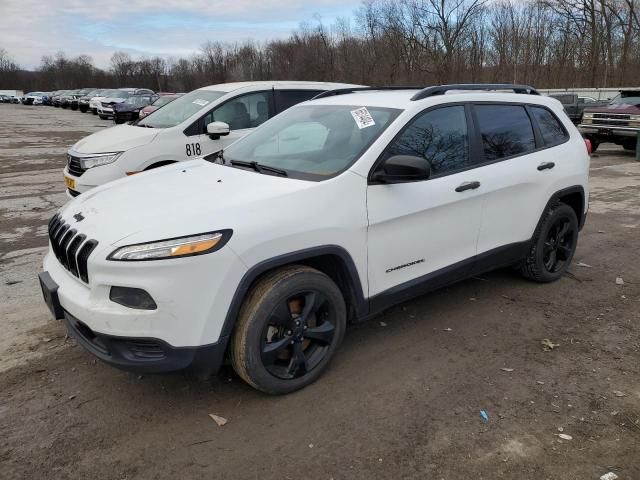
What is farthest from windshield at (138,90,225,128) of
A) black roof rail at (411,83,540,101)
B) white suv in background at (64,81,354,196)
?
black roof rail at (411,83,540,101)

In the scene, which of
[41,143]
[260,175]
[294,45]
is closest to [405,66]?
[294,45]

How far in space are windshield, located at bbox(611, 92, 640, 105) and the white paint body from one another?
13.0 metres

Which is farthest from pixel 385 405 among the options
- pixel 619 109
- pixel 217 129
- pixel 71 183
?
pixel 619 109

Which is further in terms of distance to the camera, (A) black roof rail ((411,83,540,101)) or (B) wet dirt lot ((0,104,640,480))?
(A) black roof rail ((411,83,540,101))

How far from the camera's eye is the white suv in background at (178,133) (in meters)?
6.48

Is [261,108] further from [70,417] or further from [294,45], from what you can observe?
[294,45]

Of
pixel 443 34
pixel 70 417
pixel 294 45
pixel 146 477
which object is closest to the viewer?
pixel 146 477

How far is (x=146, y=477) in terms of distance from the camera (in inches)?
101

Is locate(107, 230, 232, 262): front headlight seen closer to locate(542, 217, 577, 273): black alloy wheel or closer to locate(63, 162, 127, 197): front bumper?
locate(542, 217, 577, 273): black alloy wheel

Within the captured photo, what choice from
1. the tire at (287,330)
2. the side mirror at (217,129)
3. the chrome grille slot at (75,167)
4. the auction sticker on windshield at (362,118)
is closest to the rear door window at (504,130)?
the auction sticker on windshield at (362,118)

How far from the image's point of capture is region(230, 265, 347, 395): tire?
2.92 m

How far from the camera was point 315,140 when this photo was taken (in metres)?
3.85

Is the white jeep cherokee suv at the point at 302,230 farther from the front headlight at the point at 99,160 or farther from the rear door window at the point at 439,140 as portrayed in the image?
the front headlight at the point at 99,160

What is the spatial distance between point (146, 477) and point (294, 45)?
7588 centimetres
